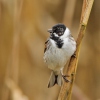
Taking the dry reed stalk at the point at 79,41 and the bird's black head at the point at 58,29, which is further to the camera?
the bird's black head at the point at 58,29

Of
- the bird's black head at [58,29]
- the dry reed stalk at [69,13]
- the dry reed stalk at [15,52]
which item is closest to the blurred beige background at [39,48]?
the dry reed stalk at [69,13]

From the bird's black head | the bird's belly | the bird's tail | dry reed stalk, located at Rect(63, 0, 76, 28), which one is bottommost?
the bird's tail

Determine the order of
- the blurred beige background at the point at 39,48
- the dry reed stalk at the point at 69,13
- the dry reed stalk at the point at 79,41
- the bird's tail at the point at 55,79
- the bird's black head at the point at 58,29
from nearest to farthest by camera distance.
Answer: the dry reed stalk at the point at 79,41 → the bird's black head at the point at 58,29 → the bird's tail at the point at 55,79 → the dry reed stalk at the point at 69,13 → the blurred beige background at the point at 39,48

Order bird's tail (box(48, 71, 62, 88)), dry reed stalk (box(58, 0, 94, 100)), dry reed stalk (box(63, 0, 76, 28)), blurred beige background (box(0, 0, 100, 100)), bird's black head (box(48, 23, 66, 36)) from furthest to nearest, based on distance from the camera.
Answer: blurred beige background (box(0, 0, 100, 100)) → dry reed stalk (box(63, 0, 76, 28)) → bird's tail (box(48, 71, 62, 88)) → bird's black head (box(48, 23, 66, 36)) → dry reed stalk (box(58, 0, 94, 100))

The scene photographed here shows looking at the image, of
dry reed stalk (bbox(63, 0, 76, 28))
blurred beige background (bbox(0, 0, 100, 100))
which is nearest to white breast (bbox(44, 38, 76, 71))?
dry reed stalk (bbox(63, 0, 76, 28))

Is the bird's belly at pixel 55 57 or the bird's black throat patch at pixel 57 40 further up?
the bird's black throat patch at pixel 57 40

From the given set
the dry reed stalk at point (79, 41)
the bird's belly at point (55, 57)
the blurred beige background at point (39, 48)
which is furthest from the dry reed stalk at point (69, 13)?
the dry reed stalk at point (79, 41)

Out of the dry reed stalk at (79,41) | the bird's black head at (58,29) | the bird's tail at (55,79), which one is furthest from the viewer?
the bird's tail at (55,79)

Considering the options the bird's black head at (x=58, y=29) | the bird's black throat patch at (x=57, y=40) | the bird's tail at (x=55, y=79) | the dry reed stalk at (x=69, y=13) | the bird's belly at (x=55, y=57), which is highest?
the dry reed stalk at (x=69, y=13)

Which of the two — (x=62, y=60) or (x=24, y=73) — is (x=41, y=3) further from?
(x=62, y=60)

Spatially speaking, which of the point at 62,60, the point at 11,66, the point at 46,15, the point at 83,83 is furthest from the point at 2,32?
the point at 62,60

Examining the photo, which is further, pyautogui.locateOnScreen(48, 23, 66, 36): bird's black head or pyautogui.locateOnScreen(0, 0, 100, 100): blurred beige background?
pyautogui.locateOnScreen(0, 0, 100, 100): blurred beige background

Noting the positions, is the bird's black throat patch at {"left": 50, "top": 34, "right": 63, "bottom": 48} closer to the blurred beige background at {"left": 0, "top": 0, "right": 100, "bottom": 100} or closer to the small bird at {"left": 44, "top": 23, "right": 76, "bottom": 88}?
the small bird at {"left": 44, "top": 23, "right": 76, "bottom": 88}

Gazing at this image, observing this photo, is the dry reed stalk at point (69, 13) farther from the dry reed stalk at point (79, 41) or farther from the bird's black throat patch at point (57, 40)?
the dry reed stalk at point (79, 41)
